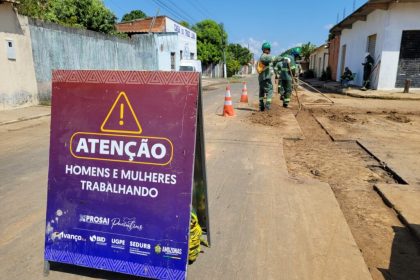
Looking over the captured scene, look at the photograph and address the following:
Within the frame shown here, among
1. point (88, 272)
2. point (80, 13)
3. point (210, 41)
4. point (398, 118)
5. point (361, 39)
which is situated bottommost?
point (88, 272)

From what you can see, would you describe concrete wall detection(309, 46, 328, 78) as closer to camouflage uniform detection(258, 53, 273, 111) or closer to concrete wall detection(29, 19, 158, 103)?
concrete wall detection(29, 19, 158, 103)

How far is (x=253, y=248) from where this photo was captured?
2.86 metres

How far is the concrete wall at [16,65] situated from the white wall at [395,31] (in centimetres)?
1471

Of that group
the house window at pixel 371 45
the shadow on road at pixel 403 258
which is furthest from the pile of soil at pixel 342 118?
the house window at pixel 371 45

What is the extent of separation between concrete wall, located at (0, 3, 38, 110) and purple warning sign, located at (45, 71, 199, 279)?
937 cm

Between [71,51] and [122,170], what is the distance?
41.3 ft

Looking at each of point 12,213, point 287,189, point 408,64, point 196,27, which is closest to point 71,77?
point 12,213

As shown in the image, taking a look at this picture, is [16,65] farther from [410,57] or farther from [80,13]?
[410,57]

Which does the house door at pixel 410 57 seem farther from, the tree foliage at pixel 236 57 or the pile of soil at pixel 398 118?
the tree foliage at pixel 236 57

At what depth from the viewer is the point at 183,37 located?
30547 millimetres

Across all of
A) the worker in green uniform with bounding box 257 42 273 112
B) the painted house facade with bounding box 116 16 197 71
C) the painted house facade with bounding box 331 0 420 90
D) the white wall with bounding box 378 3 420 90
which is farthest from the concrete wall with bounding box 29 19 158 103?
the white wall with bounding box 378 3 420 90

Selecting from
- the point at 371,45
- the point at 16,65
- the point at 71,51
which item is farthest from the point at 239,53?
the point at 16,65

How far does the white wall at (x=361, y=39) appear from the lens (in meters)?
16.1

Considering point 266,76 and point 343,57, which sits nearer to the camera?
point 266,76
